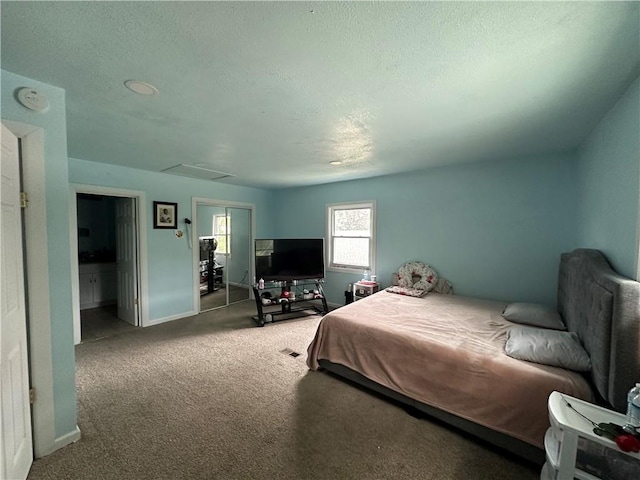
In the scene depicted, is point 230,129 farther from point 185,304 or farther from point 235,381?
point 185,304

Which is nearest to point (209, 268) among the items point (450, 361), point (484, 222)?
point (450, 361)

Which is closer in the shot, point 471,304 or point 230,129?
point 230,129

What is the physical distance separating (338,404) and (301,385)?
16.3 inches

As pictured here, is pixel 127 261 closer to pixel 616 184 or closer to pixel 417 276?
pixel 417 276

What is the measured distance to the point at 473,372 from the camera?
1.75m

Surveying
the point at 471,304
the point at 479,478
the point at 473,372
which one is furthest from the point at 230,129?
the point at 471,304

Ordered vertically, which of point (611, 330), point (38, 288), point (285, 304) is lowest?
point (285, 304)

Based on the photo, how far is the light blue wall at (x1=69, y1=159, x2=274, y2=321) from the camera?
11.5 feet

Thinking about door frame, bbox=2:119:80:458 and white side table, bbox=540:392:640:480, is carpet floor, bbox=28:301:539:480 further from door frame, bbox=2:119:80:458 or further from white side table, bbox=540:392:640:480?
white side table, bbox=540:392:640:480

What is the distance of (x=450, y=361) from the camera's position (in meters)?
1.84

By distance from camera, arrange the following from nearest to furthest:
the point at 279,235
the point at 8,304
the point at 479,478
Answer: the point at 8,304 < the point at 479,478 < the point at 279,235

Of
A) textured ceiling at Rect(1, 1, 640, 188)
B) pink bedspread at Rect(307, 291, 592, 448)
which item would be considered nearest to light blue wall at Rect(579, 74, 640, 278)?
textured ceiling at Rect(1, 1, 640, 188)

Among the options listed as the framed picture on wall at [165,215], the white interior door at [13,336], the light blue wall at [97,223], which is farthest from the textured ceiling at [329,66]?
the light blue wall at [97,223]

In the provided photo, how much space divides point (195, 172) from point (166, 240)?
1178 millimetres
